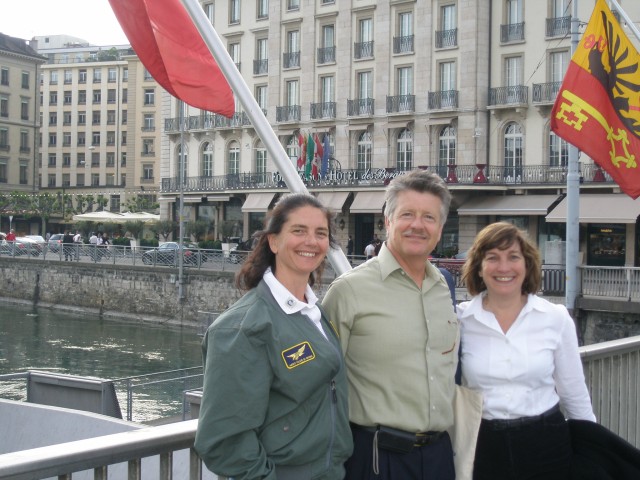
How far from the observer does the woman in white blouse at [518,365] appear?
3838 mm

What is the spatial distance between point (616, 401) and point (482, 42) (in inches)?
1456

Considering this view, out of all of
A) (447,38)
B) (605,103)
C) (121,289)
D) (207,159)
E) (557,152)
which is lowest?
(121,289)

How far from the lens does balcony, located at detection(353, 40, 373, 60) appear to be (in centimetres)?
4462

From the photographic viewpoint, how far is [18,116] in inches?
3191

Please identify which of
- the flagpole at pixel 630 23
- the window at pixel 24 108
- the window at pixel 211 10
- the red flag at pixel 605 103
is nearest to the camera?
the red flag at pixel 605 103

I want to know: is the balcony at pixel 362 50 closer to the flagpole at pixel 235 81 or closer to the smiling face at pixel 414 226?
the flagpole at pixel 235 81

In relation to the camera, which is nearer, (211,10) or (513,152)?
(513,152)

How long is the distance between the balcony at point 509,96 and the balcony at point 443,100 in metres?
1.59

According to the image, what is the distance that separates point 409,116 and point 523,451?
3961 centimetres

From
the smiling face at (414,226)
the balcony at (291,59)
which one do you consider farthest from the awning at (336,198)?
the smiling face at (414,226)

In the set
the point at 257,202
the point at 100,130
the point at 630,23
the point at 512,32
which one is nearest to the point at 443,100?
the point at 512,32

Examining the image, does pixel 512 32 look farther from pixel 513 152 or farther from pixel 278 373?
pixel 278 373

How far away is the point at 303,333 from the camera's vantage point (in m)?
3.07

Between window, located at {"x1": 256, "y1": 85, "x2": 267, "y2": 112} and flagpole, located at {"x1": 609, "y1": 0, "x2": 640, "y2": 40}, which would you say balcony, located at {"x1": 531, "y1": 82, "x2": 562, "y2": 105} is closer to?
window, located at {"x1": 256, "y1": 85, "x2": 267, "y2": 112}
